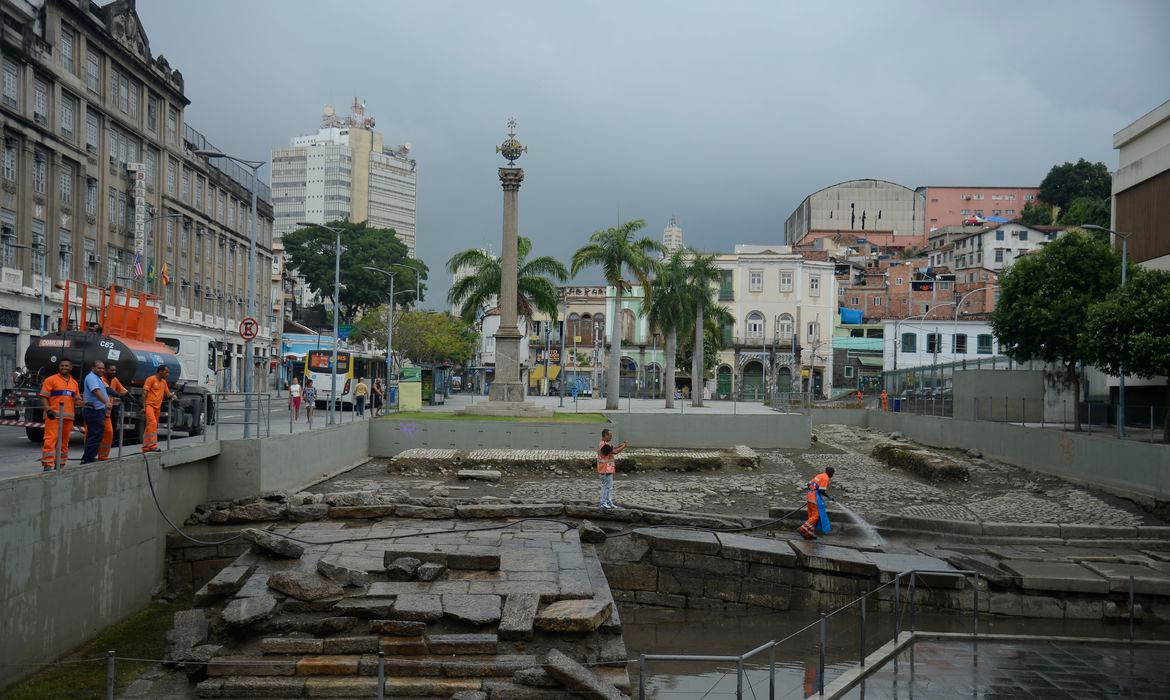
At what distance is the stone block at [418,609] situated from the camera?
9406mm

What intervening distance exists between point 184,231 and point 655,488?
3442cm

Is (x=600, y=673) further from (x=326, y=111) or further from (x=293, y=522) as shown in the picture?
(x=326, y=111)

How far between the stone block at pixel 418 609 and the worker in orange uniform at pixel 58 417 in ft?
17.3

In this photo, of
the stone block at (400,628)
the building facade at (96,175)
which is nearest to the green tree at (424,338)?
the building facade at (96,175)

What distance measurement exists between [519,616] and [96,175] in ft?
122

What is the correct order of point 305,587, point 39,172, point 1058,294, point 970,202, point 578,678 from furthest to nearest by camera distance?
point 970,202 → point 39,172 → point 1058,294 → point 305,587 → point 578,678

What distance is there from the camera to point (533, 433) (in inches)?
1184

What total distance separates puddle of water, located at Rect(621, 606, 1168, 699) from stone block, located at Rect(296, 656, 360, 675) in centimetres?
314

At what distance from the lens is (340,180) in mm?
141875

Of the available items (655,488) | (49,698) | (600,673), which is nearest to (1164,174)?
(655,488)

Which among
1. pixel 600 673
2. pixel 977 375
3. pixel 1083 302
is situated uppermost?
pixel 1083 302

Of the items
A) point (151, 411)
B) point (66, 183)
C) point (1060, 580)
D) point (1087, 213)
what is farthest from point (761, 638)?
point (1087, 213)

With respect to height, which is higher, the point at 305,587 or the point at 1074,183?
the point at 1074,183

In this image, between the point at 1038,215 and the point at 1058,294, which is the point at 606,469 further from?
the point at 1038,215
